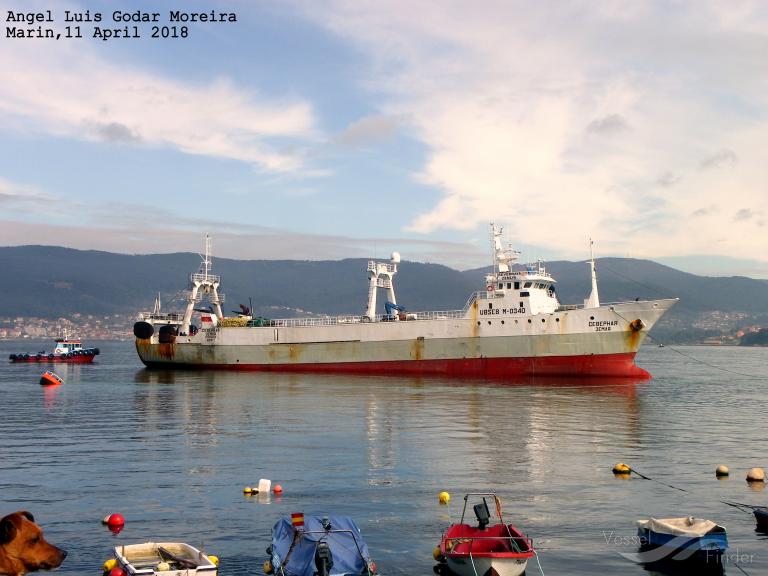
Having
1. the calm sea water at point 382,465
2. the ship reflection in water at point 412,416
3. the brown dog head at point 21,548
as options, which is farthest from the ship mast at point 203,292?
the brown dog head at point 21,548

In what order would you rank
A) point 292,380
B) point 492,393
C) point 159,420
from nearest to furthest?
1. point 159,420
2. point 492,393
3. point 292,380

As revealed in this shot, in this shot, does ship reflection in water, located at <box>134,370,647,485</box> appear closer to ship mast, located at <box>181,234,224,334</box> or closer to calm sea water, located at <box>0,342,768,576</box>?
calm sea water, located at <box>0,342,768,576</box>

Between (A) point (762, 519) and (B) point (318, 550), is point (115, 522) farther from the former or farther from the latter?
(A) point (762, 519)

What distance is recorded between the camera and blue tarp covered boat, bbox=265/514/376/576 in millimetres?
15305

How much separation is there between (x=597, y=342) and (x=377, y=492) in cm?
4544

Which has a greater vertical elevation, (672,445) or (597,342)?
(597,342)

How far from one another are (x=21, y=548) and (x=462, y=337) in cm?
6092

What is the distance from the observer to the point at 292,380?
226 ft

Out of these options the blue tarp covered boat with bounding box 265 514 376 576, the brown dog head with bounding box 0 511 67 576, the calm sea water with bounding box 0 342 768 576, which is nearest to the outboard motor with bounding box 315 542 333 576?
the blue tarp covered boat with bounding box 265 514 376 576

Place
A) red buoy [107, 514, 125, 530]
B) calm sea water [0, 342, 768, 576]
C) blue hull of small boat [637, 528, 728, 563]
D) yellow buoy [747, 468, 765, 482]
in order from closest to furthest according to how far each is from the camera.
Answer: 1. blue hull of small boat [637, 528, 728, 563]
2. calm sea water [0, 342, 768, 576]
3. red buoy [107, 514, 125, 530]
4. yellow buoy [747, 468, 765, 482]

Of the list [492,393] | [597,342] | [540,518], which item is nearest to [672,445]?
[540,518]

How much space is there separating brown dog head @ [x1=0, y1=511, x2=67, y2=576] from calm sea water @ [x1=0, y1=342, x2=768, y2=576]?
7.47 m

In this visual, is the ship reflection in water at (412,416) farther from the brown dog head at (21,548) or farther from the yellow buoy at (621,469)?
the brown dog head at (21,548)

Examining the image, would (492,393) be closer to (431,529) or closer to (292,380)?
(292,380)
